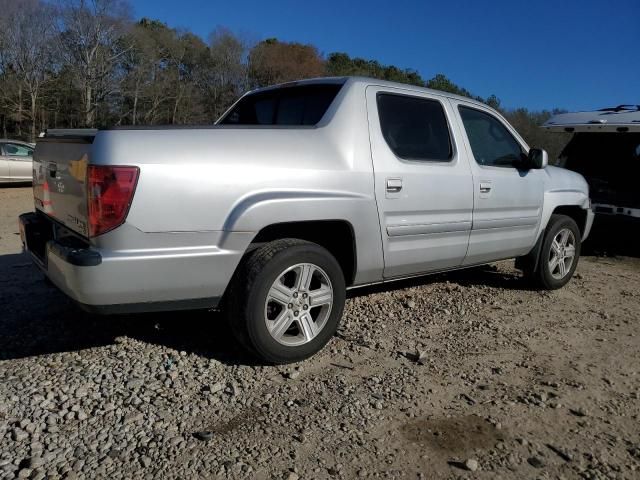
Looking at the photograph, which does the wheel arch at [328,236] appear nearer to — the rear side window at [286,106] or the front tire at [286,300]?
the front tire at [286,300]

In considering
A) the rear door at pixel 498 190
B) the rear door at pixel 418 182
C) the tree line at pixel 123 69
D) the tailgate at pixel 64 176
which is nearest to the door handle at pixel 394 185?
the rear door at pixel 418 182

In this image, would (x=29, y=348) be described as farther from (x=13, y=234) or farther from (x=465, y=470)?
(x=13, y=234)

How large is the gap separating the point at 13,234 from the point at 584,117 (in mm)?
8526

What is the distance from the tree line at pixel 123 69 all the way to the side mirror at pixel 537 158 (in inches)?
1336

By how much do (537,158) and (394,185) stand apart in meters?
1.86

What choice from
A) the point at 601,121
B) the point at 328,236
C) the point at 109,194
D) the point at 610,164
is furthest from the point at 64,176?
the point at 610,164

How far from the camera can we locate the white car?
14.9m

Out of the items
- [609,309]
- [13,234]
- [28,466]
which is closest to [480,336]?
[609,309]

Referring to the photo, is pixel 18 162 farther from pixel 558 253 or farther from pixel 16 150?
pixel 558 253

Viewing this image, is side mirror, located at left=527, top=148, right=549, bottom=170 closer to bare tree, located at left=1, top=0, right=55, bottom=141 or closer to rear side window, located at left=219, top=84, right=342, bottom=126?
rear side window, located at left=219, top=84, right=342, bottom=126

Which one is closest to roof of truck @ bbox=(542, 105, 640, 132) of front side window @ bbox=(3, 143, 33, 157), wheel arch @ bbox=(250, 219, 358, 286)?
wheel arch @ bbox=(250, 219, 358, 286)

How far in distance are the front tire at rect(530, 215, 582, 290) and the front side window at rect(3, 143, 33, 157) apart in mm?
14597

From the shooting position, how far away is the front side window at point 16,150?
1519 centimetres

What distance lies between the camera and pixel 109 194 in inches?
111
